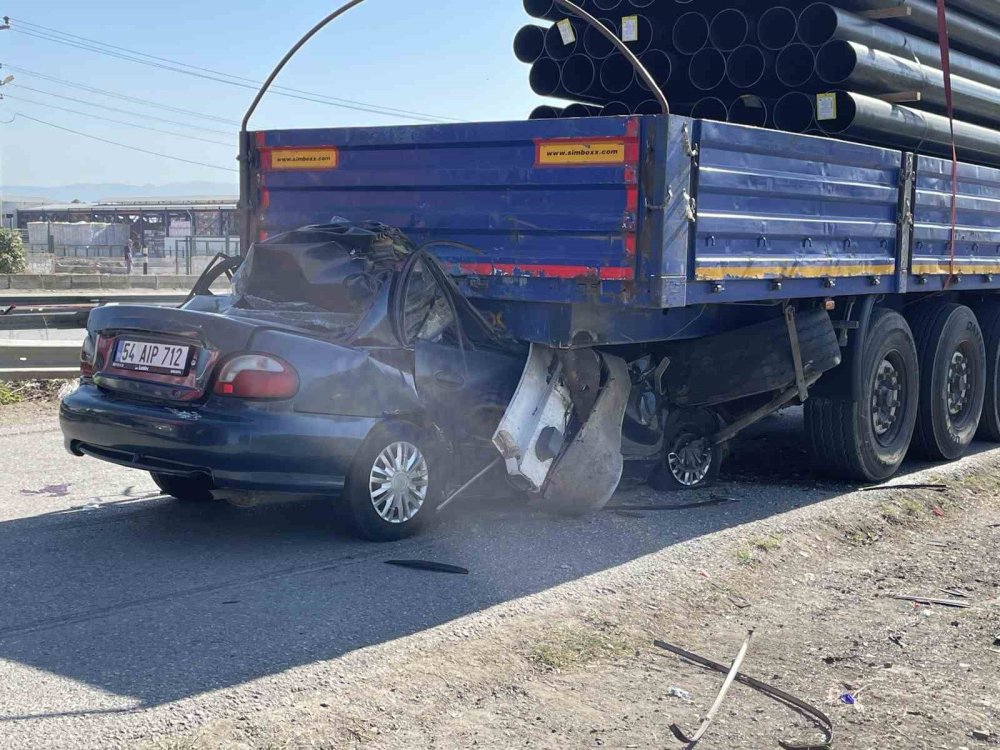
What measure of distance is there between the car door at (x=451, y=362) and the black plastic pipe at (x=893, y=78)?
10.8ft

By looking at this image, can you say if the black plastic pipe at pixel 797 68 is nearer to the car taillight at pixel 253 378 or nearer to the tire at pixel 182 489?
the car taillight at pixel 253 378

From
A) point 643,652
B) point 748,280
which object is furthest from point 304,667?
point 748,280

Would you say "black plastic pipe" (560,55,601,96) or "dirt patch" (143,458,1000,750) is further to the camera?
"black plastic pipe" (560,55,601,96)

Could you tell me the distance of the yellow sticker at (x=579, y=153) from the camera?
6.41 metres

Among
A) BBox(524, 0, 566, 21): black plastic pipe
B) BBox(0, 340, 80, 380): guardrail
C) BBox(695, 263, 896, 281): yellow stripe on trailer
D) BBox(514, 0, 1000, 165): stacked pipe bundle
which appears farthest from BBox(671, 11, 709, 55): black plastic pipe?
BBox(0, 340, 80, 380): guardrail

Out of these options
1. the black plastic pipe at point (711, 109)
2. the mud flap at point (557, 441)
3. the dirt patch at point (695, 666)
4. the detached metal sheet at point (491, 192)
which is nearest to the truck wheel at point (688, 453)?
the mud flap at point (557, 441)

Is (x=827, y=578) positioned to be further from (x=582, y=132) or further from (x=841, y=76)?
(x=841, y=76)

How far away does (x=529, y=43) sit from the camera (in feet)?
31.0

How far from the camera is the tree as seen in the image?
42375 millimetres

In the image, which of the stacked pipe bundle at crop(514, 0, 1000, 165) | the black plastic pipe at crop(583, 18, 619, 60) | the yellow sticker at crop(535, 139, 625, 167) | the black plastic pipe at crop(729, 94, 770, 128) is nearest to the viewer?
the yellow sticker at crop(535, 139, 625, 167)

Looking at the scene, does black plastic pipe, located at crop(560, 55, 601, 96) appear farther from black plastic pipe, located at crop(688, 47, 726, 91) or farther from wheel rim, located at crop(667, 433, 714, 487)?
wheel rim, located at crop(667, 433, 714, 487)

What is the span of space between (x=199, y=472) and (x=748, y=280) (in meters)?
3.41

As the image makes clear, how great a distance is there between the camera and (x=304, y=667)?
436 cm

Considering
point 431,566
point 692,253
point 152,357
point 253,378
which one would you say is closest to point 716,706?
point 431,566
